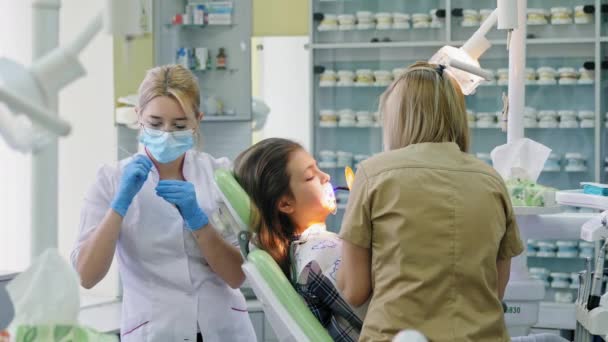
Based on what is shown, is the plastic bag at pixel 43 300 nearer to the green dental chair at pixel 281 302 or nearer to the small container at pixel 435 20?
the green dental chair at pixel 281 302

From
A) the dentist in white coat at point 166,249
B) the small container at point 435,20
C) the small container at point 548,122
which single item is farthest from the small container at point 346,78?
the dentist in white coat at point 166,249

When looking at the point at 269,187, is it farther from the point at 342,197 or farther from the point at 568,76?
the point at 568,76

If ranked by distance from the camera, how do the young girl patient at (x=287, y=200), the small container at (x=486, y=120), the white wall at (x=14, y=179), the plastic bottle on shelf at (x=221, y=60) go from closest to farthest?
the young girl patient at (x=287, y=200) → the white wall at (x=14, y=179) → the plastic bottle on shelf at (x=221, y=60) → the small container at (x=486, y=120)

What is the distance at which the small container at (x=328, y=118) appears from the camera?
6.47 m

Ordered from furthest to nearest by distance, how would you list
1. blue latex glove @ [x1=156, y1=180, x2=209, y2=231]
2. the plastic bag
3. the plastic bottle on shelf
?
the plastic bottle on shelf < blue latex glove @ [x1=156, y1=180, x2=209, y2=231] < the plastic bag

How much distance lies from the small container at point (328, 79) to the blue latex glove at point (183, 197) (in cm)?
429

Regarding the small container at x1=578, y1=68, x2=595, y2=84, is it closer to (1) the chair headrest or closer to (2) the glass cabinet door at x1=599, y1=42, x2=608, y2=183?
(2) the glass cabinet door at x1=599, y1=42, x2=608, y2=183

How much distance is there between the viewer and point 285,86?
6.41 meters

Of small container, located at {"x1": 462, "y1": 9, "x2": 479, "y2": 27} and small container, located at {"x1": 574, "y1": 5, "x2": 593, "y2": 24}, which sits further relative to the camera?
small container, located at {"x1": 462, "y1": 9, "x2": 479, "y2": 27}

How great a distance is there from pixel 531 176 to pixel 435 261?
3.78 ft

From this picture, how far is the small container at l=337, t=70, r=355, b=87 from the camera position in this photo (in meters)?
6.46

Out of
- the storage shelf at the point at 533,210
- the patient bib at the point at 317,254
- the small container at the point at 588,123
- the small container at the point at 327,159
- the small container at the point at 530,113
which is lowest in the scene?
the patient bib at the point at 317,254

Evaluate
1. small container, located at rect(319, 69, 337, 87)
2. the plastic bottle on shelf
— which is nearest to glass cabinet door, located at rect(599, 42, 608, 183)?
small container, located at rect(319, 69, 337, 87)

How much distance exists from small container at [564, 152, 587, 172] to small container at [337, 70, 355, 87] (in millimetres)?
1655
